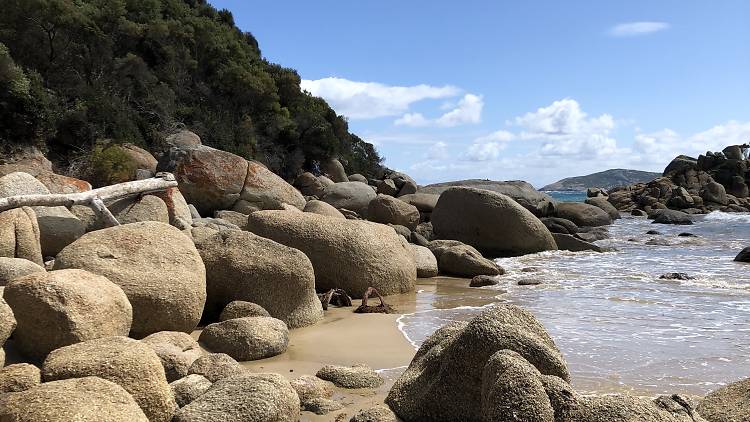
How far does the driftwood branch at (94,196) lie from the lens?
8.39 meters

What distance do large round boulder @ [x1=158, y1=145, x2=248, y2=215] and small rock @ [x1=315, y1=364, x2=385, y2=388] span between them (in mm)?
9818

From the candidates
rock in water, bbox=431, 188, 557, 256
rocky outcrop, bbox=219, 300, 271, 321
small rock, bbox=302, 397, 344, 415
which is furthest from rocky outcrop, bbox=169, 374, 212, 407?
rock in water, bbox=431, 188, 557, 256

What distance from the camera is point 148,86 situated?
90.4 feet

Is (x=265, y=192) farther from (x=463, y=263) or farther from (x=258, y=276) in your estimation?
(x=258, y=276)

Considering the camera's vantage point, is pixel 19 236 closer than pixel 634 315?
Yes

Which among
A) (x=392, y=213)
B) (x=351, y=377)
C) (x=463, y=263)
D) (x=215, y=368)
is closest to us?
(x=215, y=368)

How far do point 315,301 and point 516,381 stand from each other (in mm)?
4834

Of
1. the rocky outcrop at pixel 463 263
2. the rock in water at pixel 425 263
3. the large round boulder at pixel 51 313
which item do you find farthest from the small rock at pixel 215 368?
the rocky outcrop at pixel 463 263

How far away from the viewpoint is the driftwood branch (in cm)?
839

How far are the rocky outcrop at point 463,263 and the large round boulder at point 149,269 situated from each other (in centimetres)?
742

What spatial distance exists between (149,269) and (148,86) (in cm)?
2287

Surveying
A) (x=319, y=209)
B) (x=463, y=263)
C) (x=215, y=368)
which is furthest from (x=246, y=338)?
(x=319, y=209)

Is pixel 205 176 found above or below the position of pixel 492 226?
above

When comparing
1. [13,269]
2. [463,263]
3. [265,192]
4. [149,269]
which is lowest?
[463,263]
